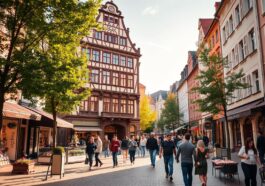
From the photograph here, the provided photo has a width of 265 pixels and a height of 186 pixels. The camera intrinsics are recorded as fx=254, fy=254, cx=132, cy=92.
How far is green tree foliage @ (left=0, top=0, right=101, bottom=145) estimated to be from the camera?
9.52 metres

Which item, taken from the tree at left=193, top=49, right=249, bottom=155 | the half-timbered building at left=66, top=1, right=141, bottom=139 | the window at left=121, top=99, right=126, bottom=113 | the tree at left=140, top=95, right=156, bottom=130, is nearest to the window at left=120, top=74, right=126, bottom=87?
the half-timbered building at left=66, top=1, right=141, bottom=139

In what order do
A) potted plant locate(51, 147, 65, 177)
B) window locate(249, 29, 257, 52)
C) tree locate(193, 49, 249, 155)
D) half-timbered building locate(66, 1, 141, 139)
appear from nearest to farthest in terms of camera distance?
potted plant locate(51, 147, 65, 177) < tree locate(193, 49, 249, 155) < window locate(249, 29, 257, 52) < half-timbered building locate(66, 1, 141, 139)

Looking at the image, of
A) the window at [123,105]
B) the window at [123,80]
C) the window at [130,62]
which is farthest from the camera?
the window at [130,62]

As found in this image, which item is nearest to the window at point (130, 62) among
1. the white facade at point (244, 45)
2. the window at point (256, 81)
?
the white facade at point (244, 45)

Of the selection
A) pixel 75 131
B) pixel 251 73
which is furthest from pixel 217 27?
pixel 75 131

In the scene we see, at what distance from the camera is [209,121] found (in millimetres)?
33250

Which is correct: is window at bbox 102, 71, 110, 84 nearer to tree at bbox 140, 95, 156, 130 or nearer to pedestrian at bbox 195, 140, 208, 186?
tree at bbox 140, 95, 156, 130

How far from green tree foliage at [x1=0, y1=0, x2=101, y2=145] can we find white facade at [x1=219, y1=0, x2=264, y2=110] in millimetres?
12611

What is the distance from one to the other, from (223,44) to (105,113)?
16.8m

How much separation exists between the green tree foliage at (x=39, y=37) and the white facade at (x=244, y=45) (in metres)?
12.6

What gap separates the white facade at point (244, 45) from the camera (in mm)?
18269

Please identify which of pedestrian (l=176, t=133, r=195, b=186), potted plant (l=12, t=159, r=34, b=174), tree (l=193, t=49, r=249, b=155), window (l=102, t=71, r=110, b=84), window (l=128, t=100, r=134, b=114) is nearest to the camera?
pedestrian (l=176, t=133, r=195, b=186)

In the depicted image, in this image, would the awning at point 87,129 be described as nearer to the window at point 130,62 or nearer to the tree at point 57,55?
the window at point 130,62

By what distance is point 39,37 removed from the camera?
10602mm
